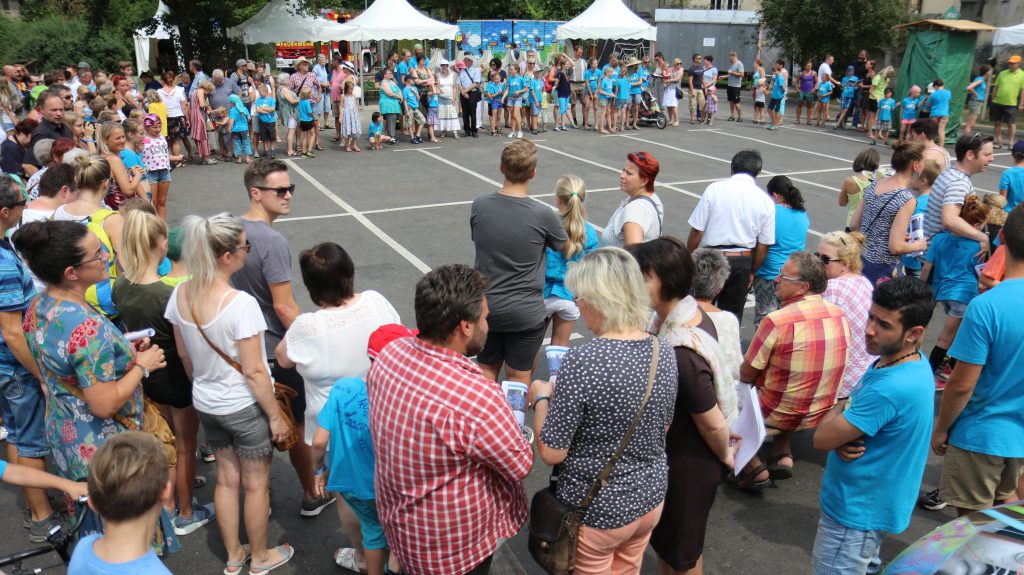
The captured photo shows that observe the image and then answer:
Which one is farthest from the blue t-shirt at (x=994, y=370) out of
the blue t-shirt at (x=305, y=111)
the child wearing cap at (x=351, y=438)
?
the blue t-shirt at (x=305, y=111)

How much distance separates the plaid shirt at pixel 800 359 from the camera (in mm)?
4125

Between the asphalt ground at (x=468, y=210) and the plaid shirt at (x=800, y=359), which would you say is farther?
the plaid shirt at (x=800, y=359)

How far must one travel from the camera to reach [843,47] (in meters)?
24.8

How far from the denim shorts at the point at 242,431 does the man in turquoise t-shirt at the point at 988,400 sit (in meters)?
3.31

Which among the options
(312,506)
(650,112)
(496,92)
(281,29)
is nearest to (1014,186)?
(312,506)

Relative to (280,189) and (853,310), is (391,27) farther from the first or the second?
(853,310)

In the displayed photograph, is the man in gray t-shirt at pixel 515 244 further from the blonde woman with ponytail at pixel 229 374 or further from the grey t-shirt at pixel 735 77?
the grey t-shirt at pixel 735 77

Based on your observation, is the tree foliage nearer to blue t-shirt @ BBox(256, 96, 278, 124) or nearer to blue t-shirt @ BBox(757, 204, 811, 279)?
blue t-shirt @ BBox(256, 96, 278, 124)

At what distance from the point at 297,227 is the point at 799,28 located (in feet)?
70.5

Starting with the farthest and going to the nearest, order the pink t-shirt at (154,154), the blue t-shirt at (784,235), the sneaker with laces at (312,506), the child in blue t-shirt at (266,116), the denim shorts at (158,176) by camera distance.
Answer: the child in blue t-shirt at (266,116) < the denim shorts at (158,176) < the pink t-shirt at (154,154) < the blue t-shirt at (784,235) < the sneaker with laces at (312,506)

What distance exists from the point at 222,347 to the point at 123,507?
1212mm

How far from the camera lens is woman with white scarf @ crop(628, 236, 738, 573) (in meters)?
2.84

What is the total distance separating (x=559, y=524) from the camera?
8.96 ft

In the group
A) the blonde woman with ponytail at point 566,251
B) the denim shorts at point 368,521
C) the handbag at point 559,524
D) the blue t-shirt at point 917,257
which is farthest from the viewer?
the blue t-shirt at point 917,257
